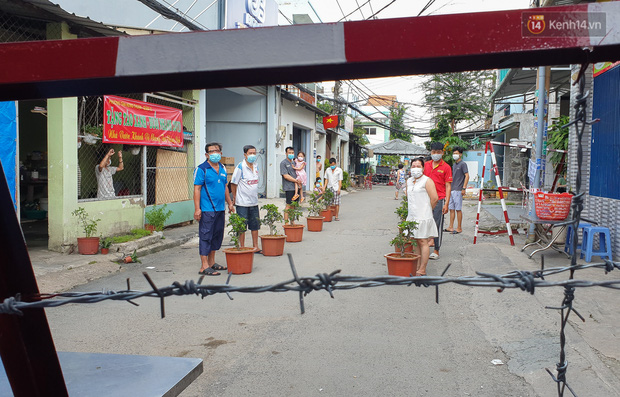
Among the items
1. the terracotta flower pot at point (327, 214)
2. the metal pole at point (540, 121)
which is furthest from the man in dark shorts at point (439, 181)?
the terracotta flower pot at point (327, 214)

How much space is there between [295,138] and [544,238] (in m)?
16.6

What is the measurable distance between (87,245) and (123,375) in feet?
20.3

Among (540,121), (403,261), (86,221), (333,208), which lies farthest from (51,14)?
(540,121)

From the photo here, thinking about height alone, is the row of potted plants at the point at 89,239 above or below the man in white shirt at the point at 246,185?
below

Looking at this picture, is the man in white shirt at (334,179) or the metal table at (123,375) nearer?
the metal table at (123,375)

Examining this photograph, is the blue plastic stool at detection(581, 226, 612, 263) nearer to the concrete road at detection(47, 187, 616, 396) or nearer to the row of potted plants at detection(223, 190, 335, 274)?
the concrete road at detection(47, 187, 616, 396)

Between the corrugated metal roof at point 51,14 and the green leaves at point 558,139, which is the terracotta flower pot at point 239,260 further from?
the green leaves at point 558,139

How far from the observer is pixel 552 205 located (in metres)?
7.59

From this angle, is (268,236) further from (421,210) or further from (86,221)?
(86,221)

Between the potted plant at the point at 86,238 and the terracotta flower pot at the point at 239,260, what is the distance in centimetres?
260

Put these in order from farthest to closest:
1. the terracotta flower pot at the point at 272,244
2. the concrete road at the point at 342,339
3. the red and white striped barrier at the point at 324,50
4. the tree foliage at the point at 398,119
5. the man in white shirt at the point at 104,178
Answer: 1. the tree foliage at the point at 398,119
2. the man in white shirt at the point at 104,178
3. the terracotta flower pot at the point at 272,244
4. the concrete road at the point at 342,339
5. the red and white striped barrier at the point at 324,50

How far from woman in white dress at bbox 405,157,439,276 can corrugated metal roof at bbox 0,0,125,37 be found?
17.9ft

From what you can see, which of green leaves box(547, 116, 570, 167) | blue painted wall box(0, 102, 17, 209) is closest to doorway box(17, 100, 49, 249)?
blue painted wall box(0, 102, 17, 209)

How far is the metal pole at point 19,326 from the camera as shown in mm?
1802
